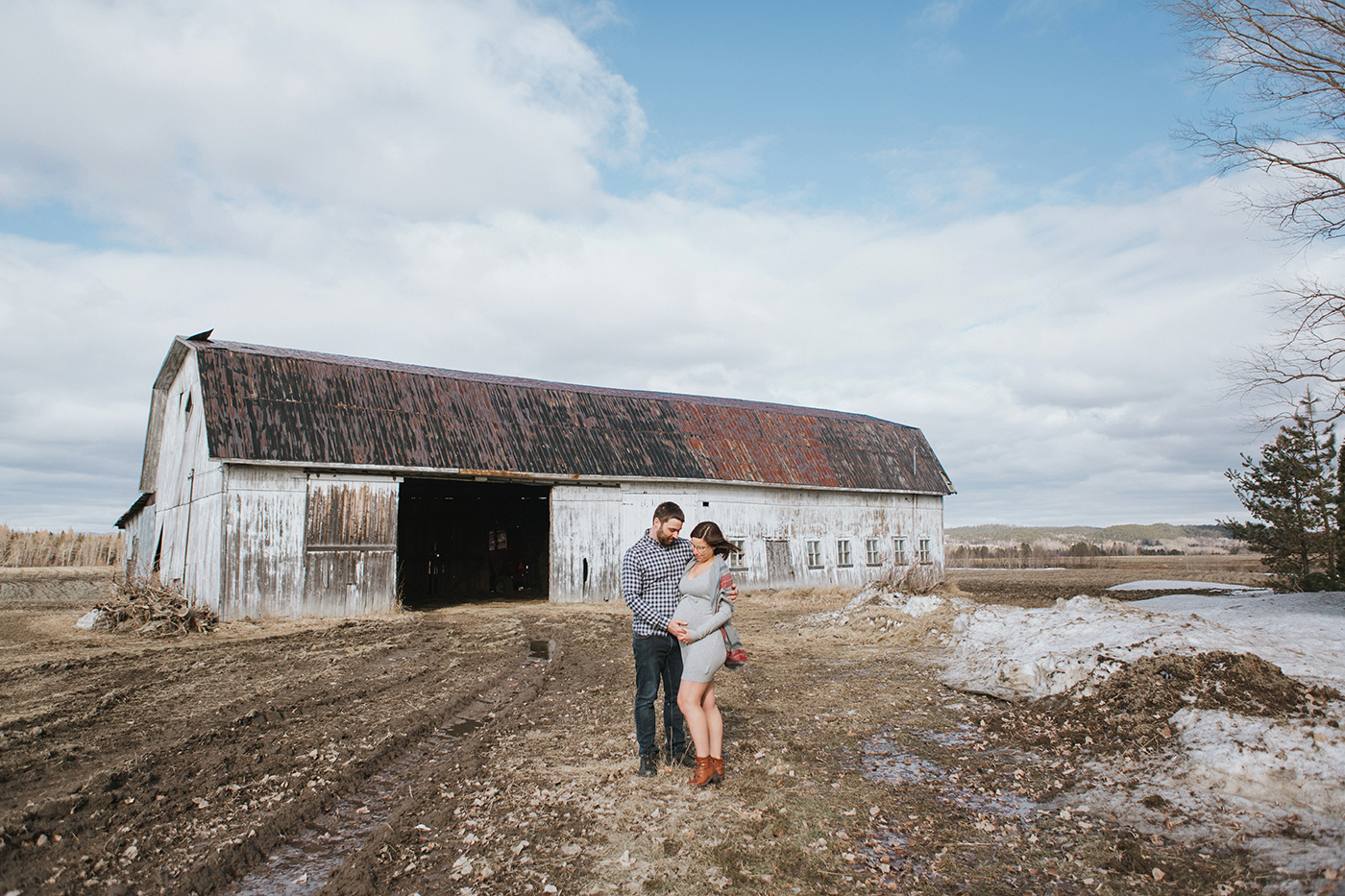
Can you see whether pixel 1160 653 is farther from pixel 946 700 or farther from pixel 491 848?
pixel 491 848

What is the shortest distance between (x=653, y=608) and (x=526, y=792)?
4.85 feet

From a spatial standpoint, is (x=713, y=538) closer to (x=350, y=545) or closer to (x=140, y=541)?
(x=350, y=545)

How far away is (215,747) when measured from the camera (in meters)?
6.03

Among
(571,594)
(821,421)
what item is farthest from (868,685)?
(821,421)

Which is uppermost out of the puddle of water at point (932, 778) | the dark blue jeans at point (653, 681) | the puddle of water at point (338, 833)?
the dark blue jeans at point (653, 681)

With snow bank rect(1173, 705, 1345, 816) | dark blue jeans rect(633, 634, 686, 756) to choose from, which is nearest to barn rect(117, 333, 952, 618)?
dark blue jeans rect(633, 634, 686, 756)

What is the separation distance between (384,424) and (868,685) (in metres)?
13.1

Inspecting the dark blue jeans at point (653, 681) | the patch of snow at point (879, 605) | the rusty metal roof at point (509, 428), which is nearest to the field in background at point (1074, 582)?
the rusty metal roof at point (509, 428)

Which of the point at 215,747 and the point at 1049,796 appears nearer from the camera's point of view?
the point at 1049,796

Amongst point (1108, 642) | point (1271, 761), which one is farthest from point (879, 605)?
point (1271, 761)

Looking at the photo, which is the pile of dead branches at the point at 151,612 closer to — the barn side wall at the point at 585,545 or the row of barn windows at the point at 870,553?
the barn side wall at the point at 585,545

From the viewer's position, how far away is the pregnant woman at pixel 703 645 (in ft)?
16.4

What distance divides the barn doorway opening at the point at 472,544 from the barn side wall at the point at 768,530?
17.1 ft

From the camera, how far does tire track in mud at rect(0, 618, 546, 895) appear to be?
159 inches
